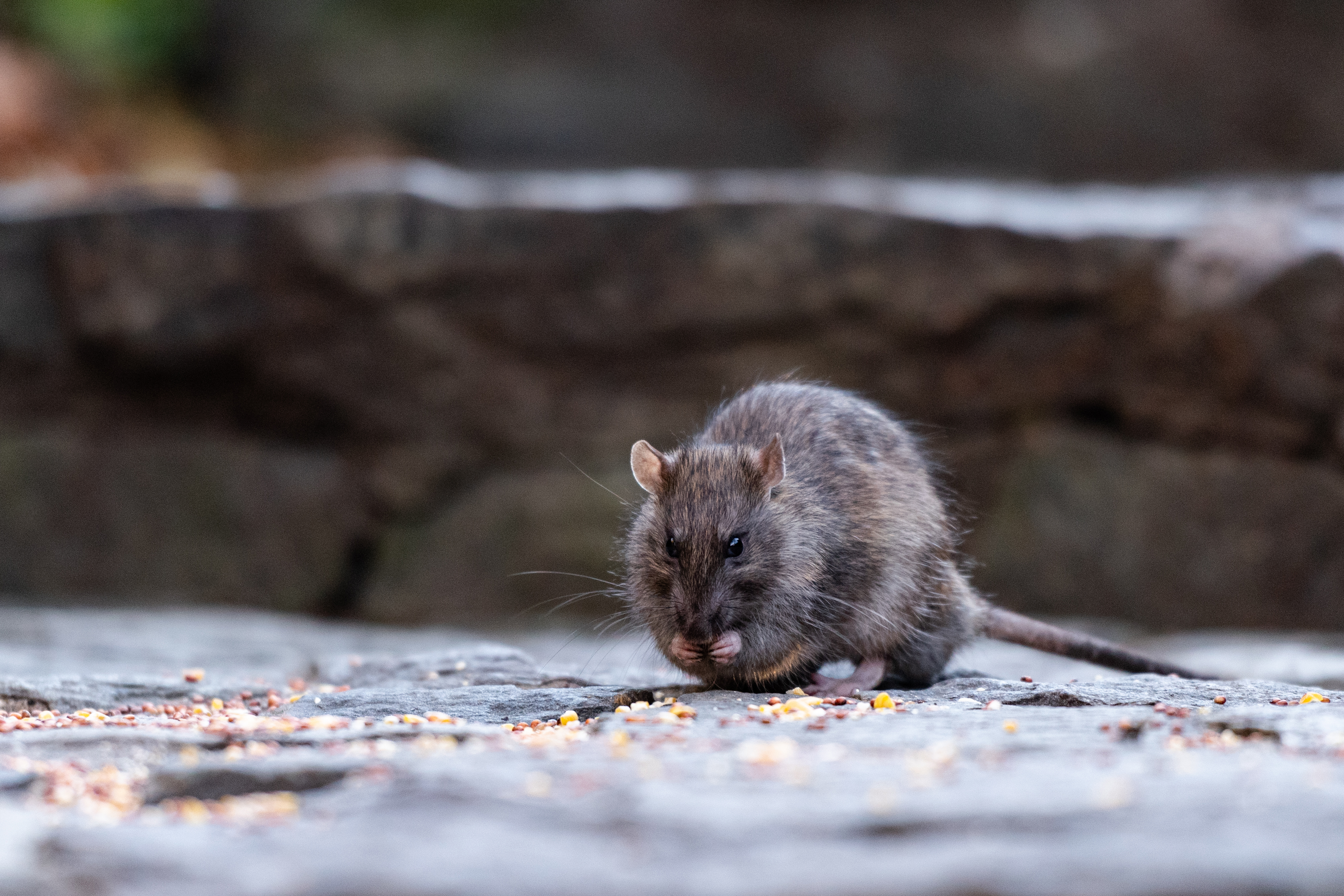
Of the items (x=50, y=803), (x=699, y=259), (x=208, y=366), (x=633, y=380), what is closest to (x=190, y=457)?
(x=208, y=366)

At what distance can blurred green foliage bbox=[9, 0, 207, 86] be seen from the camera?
15.8 meters

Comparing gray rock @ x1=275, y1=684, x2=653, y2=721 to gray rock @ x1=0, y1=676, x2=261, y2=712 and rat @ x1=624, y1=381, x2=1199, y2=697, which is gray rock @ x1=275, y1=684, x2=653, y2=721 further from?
gray rock @ x1=0, y1=676, x2=261, y2=712

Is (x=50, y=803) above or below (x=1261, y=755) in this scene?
below

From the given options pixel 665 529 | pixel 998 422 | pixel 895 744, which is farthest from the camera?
pixel 998 422

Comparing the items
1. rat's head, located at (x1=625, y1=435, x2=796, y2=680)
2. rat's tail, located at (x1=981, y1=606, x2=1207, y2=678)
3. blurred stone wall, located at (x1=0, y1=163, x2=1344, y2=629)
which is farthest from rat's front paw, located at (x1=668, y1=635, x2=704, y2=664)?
blurred stone wall, located at (x1=0, y1=163, x2=1344, y2=629)

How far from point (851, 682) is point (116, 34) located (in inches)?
566

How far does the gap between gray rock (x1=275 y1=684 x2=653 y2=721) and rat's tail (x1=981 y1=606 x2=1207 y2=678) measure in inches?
61.8

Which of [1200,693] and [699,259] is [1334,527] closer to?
[699,259]

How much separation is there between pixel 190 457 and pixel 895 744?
7.38m

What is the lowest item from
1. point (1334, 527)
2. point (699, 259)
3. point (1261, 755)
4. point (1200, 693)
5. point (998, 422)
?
point (1261, 755)

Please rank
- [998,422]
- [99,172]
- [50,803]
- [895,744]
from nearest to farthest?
1. [50,803]
2. [895,744]
3. [998,422]
4. [99,172]

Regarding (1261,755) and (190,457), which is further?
(190,457)

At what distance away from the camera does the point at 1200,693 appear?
4137 millimetres

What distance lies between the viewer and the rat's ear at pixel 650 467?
494 cm
